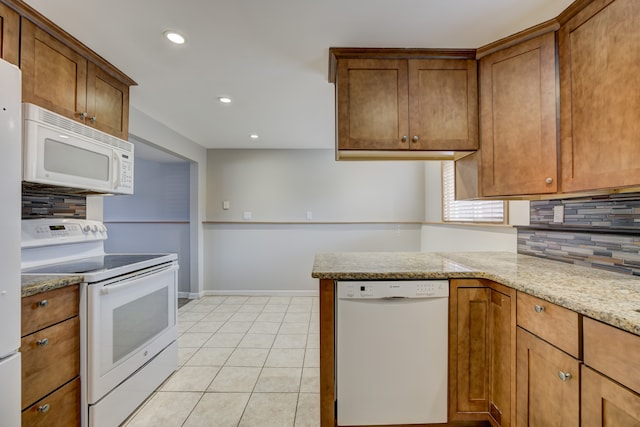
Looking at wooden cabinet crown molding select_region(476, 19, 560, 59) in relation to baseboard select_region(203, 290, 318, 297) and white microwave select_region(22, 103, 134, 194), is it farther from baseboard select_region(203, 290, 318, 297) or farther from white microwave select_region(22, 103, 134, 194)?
baseboard select_region(203, 290, 318, 297)

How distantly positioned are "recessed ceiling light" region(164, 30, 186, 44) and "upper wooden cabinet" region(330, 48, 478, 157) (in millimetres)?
866

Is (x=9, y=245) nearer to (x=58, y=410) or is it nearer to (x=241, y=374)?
(x=58, y=410)

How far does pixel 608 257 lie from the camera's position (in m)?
1.45

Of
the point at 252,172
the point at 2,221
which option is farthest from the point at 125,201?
the point at 2,221

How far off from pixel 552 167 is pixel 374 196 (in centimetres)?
266

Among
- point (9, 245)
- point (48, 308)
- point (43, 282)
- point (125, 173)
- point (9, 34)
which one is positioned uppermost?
point (9, 34)

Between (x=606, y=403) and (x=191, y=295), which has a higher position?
(x=606, y=403)

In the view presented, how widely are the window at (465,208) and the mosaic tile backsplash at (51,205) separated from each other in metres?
3.14

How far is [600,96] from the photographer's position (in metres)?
1.21

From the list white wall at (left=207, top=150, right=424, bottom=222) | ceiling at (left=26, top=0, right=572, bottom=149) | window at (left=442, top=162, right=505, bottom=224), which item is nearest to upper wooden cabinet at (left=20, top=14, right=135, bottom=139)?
ceiling at (left=26, top=0, right=572, bottom=149)

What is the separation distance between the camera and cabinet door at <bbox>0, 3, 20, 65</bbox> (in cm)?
129

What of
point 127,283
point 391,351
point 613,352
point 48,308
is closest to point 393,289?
point 391,351

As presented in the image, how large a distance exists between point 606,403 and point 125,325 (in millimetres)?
2159

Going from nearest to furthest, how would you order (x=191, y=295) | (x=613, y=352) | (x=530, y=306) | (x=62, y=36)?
(x=613, y=352), (x=530, y=306), (x=62, y=36), (x=191, y=295)
